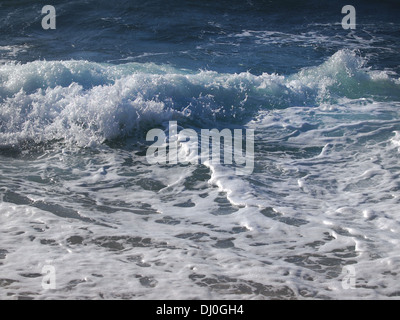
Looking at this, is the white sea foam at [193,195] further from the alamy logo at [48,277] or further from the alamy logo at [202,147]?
the alamy logo at [202,147]

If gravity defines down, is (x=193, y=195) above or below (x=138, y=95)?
below

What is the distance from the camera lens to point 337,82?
9.57 metres

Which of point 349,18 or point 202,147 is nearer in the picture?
point 202,147

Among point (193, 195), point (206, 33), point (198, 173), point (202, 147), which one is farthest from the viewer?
point (206, 33)

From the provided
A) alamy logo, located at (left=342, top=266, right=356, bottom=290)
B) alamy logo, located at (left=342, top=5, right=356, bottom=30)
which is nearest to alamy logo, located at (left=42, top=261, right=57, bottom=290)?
alamy logo, located at (left=342, top=266, right=356, bottom=290)

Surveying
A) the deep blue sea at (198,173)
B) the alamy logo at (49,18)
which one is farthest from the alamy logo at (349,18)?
the alamy logo at (49,18)

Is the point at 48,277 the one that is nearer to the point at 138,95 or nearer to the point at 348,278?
the point at 348,278

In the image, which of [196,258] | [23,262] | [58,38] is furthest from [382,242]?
[58,38]

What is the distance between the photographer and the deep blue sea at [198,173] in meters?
3.44

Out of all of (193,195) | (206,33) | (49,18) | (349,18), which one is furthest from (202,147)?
(349,18)

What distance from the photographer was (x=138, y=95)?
754 centimetres

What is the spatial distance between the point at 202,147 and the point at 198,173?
2.73ft

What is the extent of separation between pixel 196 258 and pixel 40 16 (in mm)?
11899

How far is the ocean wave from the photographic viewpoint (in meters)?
6.86
